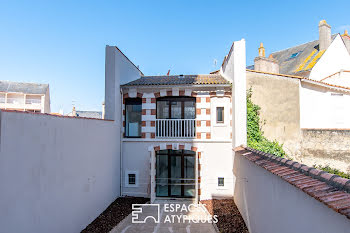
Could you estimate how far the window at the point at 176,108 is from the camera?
31.9ft

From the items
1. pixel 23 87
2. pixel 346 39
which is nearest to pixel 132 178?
pixel 346 39

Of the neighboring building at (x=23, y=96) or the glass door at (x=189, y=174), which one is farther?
the neighboring building at (x=23, y=96)

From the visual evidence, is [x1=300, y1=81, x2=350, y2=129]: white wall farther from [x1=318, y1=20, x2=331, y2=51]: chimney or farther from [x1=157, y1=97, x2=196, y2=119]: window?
[x1=318, y1=20, x2=331, y2=51]: chimney

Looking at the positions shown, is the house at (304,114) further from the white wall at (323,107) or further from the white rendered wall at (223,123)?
the white rendered wall at (223,123)

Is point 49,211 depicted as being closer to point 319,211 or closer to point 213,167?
point 319,211

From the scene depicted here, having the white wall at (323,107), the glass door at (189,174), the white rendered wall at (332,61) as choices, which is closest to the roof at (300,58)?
the white rendered wall at (332,61)

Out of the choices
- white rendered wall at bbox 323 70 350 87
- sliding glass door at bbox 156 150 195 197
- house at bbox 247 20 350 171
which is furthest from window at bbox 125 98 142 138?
white rendered wall at bbox 323 70 350 87

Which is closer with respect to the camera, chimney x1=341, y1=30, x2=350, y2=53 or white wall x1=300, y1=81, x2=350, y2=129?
white wall x1=300, y1=81, x2=350, y2=129

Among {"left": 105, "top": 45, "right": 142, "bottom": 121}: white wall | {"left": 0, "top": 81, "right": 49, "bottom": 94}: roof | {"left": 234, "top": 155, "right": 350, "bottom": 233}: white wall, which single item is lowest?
{"left": 234, "top": 155, "right": 350, "bottom": 233}: white wall

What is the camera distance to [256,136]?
9891 millimetres

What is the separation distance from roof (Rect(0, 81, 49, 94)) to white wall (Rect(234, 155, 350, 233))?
1327 inches

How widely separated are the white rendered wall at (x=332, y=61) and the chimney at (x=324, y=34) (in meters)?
0.40

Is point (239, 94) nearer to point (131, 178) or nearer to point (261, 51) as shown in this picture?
point (131, 178)

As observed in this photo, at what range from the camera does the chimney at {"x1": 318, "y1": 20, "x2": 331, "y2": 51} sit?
17062mm
